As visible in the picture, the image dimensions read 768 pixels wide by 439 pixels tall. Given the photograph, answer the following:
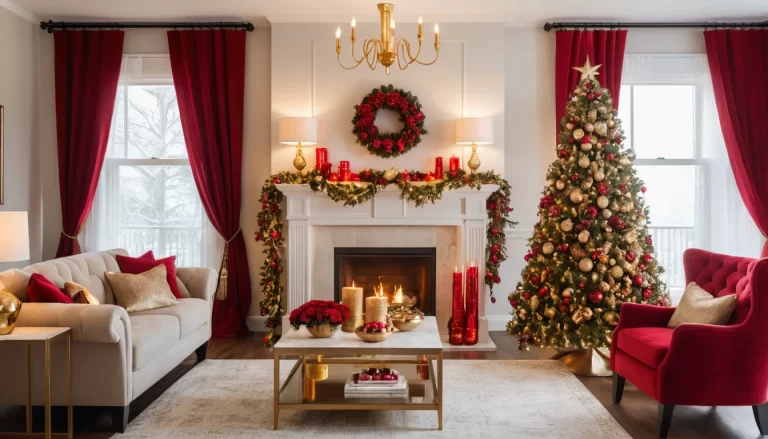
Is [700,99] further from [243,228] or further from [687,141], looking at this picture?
[243,228]

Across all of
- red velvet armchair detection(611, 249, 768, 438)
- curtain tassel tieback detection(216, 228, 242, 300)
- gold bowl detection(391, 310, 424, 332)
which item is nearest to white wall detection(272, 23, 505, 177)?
curtain tassel tieback detection(216, 228, 242, 300)

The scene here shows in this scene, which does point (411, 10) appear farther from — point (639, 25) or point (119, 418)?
point (119, 418)

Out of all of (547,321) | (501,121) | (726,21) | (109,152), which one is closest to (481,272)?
(547,321)

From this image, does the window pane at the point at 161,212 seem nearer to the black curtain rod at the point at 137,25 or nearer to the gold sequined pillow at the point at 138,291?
the black curtain rod at the point at 137,25

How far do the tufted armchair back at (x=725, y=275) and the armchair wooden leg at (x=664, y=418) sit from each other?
0.63m

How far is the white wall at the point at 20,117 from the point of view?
19.9ft

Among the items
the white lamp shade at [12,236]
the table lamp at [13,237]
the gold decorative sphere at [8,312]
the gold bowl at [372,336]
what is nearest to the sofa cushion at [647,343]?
the gold bowl at [372,336]

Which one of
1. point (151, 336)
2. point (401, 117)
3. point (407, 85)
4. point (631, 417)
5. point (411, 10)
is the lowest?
point (631, 417)

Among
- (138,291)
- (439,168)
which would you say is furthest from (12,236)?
(439,168)

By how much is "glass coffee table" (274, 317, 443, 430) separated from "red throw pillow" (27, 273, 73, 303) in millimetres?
1347

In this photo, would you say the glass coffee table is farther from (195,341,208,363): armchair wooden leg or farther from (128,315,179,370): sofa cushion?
(195,341,208,363): armchair wooden leg

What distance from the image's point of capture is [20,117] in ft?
20.7

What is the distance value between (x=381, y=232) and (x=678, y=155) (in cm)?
319

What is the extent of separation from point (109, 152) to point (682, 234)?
5.92 m
